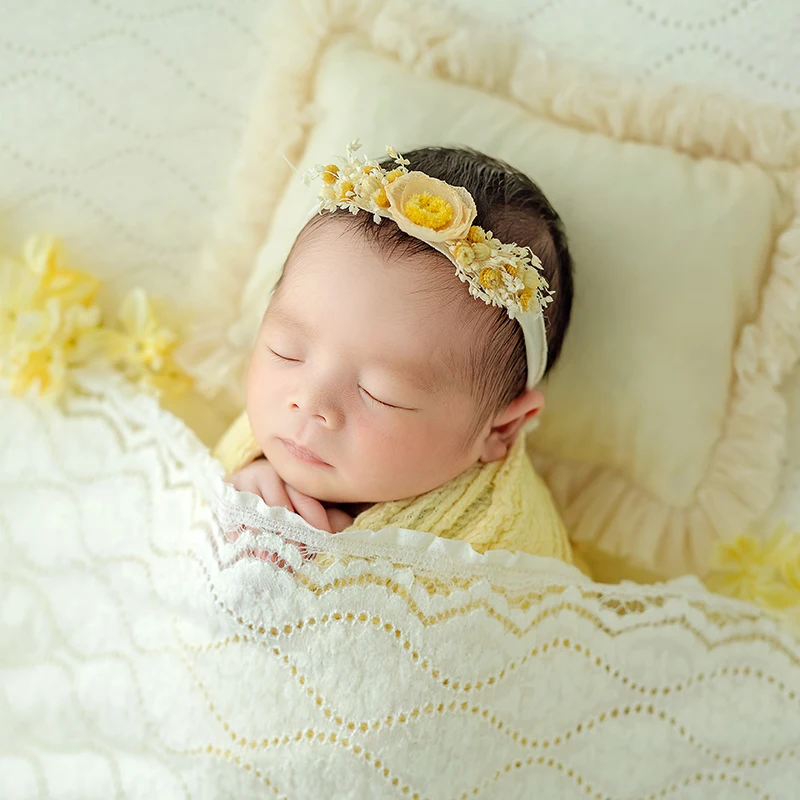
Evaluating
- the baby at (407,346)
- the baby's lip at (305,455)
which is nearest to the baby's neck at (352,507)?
the baby at (407,346)

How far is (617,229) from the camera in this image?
51.9 inches

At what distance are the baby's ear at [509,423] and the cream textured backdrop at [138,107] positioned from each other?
62 cm

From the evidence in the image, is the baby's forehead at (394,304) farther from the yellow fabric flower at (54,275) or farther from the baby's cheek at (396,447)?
the yellow fabric flower at (54,275)

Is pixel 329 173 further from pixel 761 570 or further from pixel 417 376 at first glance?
pixel 761 570

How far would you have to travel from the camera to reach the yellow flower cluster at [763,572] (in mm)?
1312

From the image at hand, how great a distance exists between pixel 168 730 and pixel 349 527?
14.5 inches

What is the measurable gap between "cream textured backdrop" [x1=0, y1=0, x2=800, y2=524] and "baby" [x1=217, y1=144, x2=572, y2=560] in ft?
1.29

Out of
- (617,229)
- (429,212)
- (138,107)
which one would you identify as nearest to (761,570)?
(617,229)

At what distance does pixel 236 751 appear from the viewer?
3.51 feet

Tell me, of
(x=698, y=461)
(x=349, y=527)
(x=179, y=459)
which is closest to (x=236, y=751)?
(x=349, y=527)

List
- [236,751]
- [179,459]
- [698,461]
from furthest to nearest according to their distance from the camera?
[698,461]
[179,459]
[236,751]

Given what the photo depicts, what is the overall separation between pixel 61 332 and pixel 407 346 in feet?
2.13

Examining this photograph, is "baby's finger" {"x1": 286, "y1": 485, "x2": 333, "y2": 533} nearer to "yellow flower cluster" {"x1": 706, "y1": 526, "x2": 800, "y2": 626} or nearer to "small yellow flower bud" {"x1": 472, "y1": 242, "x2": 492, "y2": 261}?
"small yellow flower bud" {"x1": 472, "y1": 242, "x2": 492, "y2": 261}

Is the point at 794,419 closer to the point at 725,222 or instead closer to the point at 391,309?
the point at 725,222
